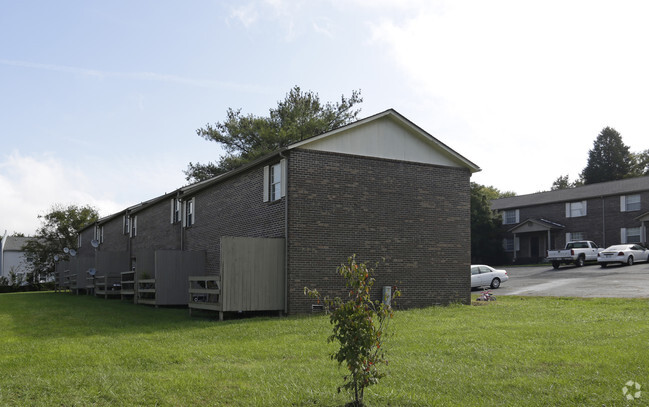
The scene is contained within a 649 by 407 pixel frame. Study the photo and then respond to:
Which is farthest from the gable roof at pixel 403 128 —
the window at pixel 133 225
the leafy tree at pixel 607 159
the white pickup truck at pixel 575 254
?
the leafy tree at pixel 607 159

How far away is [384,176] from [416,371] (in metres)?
11.6

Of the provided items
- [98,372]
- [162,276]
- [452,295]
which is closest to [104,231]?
[162,276]

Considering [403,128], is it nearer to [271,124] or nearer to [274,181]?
[274,181]

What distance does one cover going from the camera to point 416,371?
8695mm

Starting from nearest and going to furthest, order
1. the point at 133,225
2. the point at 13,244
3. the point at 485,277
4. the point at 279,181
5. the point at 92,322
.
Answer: the point at 92,322 → the point at 279,181 → the point at 485,277 → the point at 133,225 → the point at 13,244

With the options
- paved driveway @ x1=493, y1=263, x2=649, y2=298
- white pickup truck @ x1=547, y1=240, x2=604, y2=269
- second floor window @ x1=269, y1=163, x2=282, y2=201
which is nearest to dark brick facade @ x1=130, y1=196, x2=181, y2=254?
second floor window @ x1=269, y1=163, x2=282, y2=201

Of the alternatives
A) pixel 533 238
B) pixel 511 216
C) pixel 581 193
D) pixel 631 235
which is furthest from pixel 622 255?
pixel 511 216

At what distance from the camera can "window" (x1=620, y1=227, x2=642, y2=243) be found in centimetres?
4283

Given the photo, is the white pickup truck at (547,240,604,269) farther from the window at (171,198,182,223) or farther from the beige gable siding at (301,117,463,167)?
the window at (171,198,182,223)

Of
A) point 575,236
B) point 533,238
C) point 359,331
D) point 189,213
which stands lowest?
point 359,331

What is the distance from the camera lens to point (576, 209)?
156 feet

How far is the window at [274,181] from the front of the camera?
18.6m

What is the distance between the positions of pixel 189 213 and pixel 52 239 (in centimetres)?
3442

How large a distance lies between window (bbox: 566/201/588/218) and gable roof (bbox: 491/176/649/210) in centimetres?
39
